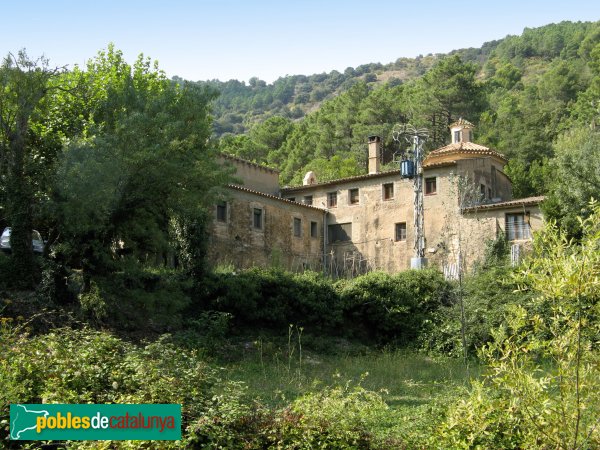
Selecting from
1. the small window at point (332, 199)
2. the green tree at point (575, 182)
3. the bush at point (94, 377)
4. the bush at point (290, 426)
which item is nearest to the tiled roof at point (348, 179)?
the small window at point (332, 199)

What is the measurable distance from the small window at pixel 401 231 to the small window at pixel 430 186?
2.26 meters

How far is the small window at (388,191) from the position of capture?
4116 cm

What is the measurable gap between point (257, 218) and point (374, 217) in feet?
23.9

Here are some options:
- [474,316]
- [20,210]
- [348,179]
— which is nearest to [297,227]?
[348,179]

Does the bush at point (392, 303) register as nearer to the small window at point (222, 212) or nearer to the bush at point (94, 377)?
the small window at point (222, 212)

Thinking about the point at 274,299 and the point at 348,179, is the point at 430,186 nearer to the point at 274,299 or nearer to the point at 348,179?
the point at 348,179

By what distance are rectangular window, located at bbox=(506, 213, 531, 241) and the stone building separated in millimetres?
50

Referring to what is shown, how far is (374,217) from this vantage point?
4156cm

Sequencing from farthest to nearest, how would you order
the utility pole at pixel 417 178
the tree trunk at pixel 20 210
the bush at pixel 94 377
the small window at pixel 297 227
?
1. the small window at pixel 297 227
2. the utility pole at pixel 417 178
3. the tree trunk at pixel 20 210
4. the bush at pixel 94 377

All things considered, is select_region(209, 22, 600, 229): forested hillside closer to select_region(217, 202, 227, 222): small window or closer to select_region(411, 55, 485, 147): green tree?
select_region(411, 55, 485, 147): green tree

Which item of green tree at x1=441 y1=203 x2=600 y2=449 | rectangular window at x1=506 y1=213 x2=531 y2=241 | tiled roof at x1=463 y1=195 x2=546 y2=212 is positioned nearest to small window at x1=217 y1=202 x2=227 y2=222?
tiled roof at x1=463 y1=195 x2=546 y2=212

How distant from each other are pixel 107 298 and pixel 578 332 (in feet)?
54.9

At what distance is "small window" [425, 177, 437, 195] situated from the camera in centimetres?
3981

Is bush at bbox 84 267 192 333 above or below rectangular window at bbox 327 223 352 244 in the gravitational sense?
below
